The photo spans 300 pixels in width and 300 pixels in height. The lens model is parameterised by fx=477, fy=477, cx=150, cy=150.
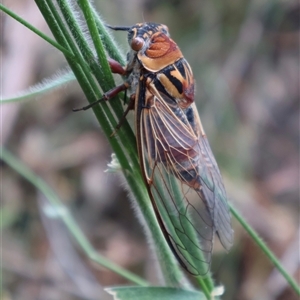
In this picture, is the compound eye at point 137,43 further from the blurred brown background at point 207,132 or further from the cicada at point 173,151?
A: the blurred brown background at point 207,132

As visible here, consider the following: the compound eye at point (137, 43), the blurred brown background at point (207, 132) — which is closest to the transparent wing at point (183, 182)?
the compound eye at point (137, 43)

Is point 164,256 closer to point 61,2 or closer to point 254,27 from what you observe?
point 61,2

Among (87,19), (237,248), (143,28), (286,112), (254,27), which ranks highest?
(254,27)

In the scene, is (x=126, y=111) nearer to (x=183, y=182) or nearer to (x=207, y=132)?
(x=183, y=182)

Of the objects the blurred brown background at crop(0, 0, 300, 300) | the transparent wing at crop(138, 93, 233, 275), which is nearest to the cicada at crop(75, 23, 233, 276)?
the transparent wing at crop(138, 93, 233, 275)

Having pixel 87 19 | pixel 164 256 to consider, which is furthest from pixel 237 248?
pixel 87 19

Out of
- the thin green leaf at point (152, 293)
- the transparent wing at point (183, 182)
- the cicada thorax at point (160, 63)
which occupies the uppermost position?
the cicada thorax at point (160, 63)
